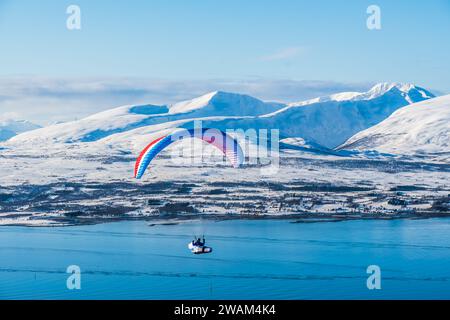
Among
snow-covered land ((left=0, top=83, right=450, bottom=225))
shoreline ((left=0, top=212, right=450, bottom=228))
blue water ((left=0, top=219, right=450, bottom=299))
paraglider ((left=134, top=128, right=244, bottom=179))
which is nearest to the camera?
blue water ((left=0, top=219, right=450, bottom=299))

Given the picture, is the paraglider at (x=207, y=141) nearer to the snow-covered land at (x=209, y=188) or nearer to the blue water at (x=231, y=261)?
the blue water at (x=231, y=261)

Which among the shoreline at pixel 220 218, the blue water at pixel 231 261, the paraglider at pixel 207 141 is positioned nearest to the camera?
the blue water at pixel 231 261

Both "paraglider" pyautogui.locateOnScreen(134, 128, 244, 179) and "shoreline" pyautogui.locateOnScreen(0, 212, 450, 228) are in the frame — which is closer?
"paraglider" pyautogui.locateOnScreen(134, 128, 244, 179)

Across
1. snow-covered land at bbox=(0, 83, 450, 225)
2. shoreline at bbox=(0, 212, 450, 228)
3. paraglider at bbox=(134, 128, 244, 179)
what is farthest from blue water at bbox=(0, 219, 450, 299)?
snow-covered land at bbox=(0, 83, 450, 225)

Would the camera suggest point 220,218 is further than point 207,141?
Yes

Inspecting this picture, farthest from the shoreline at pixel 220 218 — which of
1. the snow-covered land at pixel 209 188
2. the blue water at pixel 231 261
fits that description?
the blue water at pixel 231 261

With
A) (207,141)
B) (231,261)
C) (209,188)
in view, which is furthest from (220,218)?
(209,188)

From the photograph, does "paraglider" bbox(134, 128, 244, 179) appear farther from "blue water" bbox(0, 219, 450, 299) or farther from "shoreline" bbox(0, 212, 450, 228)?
"shoreline" bbox(0, 212, 450, 228)

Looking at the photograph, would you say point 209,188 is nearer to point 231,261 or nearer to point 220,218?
point 220,218
